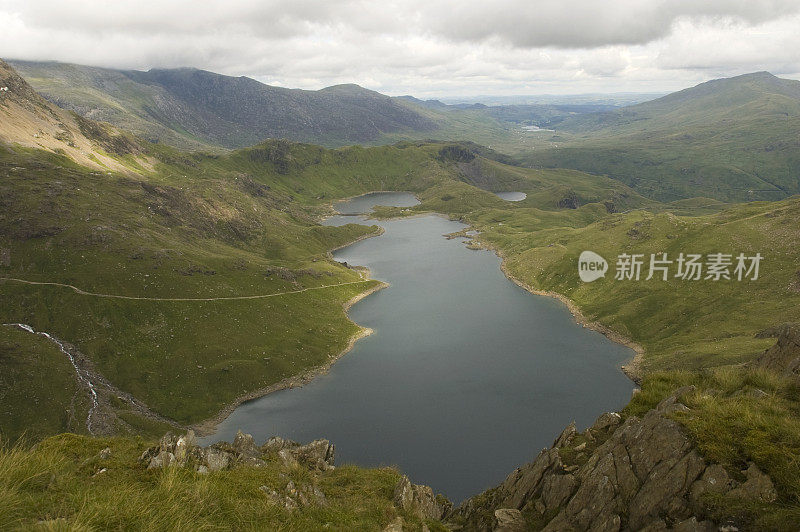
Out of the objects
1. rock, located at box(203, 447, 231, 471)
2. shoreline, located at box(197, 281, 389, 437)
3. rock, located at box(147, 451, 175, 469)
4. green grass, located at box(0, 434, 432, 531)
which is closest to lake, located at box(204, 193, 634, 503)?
shoreline, located at box(197, 281, 389, 437)

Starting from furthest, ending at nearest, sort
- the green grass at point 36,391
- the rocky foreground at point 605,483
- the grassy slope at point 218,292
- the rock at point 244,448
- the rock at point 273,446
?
the grassy slope at point 218,292 → the green grass at point 36,391 → the rock at point 273,446 → the rock at point 244,448 → the rocky foreground at point 605,483

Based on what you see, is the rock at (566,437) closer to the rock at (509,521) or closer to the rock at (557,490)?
the rock at (557,490)

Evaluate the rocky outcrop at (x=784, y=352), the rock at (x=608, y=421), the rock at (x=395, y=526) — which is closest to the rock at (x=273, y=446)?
the rock at (x=395, y=526)

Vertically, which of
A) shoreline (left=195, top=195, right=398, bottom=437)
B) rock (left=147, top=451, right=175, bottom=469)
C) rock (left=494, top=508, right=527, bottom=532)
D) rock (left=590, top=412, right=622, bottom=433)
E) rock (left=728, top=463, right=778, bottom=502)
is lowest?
shoreline (left=195, top=195, right=398, bottom=437)

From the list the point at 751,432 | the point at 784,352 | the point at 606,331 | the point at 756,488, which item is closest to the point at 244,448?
the point at 756,488

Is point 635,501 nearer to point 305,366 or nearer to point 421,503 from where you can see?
point 421,503

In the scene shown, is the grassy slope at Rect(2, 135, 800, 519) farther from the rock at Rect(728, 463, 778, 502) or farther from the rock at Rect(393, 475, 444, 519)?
the rock at Rect(728, 463, 778, 502)

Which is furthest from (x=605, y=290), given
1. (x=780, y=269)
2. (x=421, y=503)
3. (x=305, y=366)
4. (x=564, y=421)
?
(x=421, y=503)
